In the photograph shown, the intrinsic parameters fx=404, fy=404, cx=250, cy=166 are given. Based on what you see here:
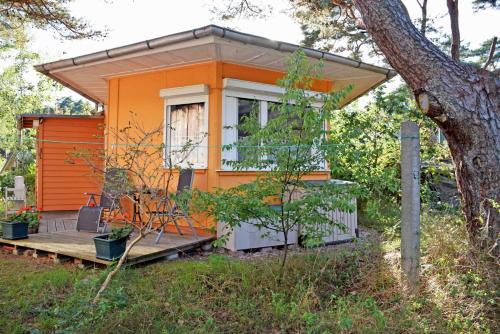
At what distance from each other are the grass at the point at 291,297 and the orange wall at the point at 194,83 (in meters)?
2.23

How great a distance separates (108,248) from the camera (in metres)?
4.54

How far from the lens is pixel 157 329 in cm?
303

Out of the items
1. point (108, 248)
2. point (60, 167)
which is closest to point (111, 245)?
point (108, 248)

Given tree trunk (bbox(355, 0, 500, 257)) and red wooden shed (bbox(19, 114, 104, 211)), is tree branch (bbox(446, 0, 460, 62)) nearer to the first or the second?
tree trunk (bbox(355, 0, 500, 257))

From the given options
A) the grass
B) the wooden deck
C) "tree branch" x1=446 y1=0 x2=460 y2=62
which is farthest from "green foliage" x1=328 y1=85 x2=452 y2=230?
the wooden deck

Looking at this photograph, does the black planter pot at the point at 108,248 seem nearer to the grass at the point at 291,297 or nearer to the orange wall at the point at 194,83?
the grass at the point at 291,297

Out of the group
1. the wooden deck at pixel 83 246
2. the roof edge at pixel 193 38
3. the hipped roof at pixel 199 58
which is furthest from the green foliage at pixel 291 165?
the hipped roof at pixel 199 58

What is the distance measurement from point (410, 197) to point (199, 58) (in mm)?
3968

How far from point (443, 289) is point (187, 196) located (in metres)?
2.27

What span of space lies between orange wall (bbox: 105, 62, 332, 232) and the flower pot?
6.12 ft

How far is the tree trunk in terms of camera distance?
3.54 m

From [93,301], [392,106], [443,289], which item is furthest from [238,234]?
[392,106]

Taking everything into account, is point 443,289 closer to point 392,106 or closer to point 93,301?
point 93,301

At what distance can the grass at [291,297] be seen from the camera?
2934 mm
